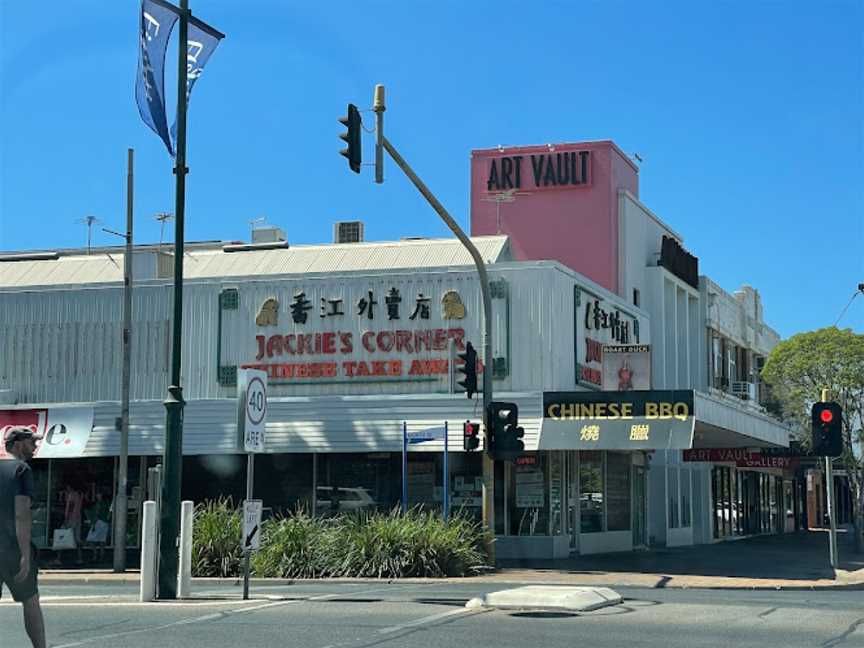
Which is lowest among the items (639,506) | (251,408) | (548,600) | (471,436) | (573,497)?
(548,600)

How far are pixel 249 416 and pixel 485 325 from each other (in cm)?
602

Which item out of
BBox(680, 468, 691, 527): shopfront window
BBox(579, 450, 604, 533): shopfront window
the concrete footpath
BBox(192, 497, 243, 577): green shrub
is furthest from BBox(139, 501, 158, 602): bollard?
BBox(680, 468, 691, 527): shopfront window

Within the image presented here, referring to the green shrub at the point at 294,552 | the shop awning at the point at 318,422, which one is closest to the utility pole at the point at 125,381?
the shop awning at the point at 318,422

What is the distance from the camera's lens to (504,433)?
2119 centimetres

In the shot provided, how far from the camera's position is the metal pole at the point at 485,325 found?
1906 centimetres

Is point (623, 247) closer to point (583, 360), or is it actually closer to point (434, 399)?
point (583, 360)

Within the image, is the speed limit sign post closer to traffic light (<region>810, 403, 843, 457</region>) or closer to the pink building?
traffic light (<region>810, 403, 843, 457</region>)

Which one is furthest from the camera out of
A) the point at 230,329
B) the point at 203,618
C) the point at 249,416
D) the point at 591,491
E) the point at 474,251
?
the point at 591,491

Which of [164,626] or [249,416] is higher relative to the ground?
[249,416]

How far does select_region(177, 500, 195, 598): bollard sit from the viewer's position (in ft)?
54.5

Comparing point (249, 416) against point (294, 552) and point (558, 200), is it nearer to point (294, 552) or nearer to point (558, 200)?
point (294, 552)

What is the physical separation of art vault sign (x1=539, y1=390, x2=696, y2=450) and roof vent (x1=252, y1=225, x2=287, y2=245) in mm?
15408

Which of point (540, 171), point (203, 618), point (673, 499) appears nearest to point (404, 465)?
point (203, 618)

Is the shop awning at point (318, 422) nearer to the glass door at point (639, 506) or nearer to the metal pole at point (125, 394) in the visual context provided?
the metal pole at point (125, 394)
